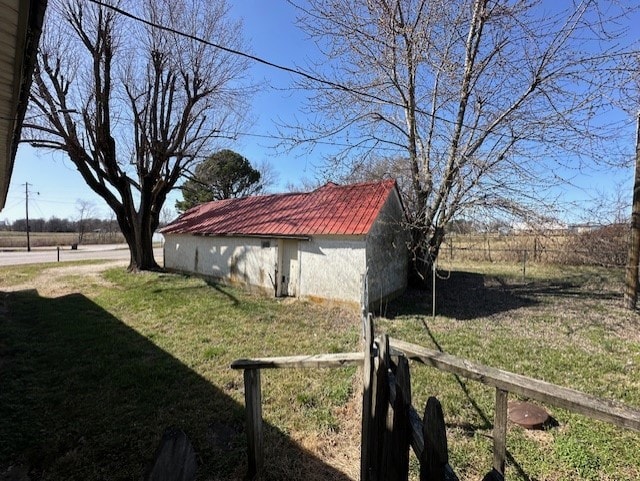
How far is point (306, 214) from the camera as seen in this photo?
1141 centimetres

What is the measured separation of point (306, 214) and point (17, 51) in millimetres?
9356

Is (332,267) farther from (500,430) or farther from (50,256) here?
(50,256)

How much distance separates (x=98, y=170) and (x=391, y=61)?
40.9 ft

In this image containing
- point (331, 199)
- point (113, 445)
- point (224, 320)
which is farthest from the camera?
point (331, 199)

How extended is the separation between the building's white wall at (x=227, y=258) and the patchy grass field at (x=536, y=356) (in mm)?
4320

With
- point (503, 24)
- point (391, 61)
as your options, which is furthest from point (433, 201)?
point (503, 24)

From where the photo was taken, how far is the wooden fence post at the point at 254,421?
2799 millimetres

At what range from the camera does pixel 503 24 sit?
28.2 ft

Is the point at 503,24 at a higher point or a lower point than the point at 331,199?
higher

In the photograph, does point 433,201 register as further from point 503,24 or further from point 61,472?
point 61,472

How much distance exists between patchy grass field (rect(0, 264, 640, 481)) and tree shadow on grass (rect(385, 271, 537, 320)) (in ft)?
0.31

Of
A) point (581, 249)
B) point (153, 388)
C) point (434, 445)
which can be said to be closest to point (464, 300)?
point (153, 388)

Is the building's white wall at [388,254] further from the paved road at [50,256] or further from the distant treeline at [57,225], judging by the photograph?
the distant treeline at [57,225]

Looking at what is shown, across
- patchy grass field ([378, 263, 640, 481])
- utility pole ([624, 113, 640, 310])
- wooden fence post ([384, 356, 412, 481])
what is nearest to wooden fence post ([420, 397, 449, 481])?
wooden fence post ([384, 356, 412, 481])
